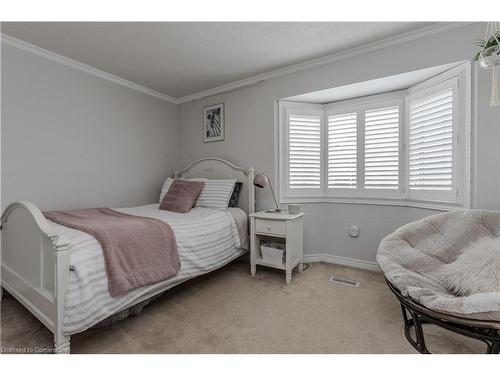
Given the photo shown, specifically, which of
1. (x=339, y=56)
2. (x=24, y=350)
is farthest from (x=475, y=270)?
(x=24, y=350)

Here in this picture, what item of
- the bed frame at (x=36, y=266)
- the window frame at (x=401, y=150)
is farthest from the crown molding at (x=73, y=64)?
the window frame at (x=401, y=150)

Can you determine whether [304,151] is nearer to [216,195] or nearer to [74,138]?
[216,195]

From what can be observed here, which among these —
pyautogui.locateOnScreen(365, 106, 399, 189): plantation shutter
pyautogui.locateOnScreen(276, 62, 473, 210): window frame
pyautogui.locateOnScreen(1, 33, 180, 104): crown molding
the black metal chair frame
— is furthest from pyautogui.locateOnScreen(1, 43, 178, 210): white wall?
the black metal chair frame

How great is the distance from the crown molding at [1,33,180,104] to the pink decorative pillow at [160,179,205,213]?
56.7 inches

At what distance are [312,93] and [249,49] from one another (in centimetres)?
85

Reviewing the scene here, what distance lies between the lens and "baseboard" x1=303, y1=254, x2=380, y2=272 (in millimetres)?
2799

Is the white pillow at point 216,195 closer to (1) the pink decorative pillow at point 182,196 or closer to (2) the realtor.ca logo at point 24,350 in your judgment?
(1) the pink decorative pillow at point 182,196

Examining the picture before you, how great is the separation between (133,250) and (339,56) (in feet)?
8.60

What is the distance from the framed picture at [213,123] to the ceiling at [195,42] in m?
0.59

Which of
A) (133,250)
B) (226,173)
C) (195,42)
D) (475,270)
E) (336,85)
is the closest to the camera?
(475,270)

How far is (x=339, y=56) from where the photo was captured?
2539mm

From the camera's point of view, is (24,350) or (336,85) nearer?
(24,350)
